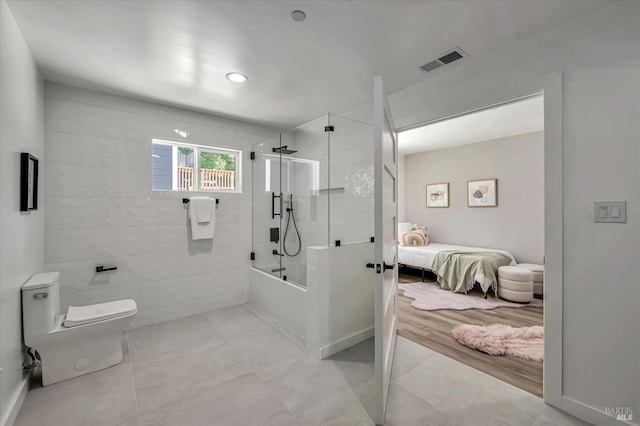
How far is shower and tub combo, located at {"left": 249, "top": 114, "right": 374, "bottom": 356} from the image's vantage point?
2436 mm

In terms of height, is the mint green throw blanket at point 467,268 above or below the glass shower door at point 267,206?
below

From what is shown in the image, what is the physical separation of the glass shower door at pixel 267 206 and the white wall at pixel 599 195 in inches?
97.7

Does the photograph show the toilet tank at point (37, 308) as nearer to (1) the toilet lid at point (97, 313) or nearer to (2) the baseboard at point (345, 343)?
(1) the toilet lid at point (97, 313)

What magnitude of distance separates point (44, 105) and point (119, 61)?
96 cm

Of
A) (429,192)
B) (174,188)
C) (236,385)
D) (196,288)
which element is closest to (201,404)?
(236,385)

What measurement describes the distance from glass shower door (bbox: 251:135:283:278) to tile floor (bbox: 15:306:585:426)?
1.09 metres

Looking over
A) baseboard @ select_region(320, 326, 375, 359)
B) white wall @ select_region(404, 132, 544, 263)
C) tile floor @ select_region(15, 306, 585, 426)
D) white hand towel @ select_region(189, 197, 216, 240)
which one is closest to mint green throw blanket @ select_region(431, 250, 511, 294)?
white wall @ select_region(404, 132, 544, 263)

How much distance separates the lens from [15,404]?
5.39ft

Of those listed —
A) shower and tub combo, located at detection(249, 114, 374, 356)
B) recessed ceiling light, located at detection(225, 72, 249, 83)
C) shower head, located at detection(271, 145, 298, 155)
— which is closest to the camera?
recessed ceiling light, located at detection(225, 72, 249, 83)

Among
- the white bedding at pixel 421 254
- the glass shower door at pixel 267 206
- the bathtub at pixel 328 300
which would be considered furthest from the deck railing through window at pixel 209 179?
the white bedding at pixel 421 254

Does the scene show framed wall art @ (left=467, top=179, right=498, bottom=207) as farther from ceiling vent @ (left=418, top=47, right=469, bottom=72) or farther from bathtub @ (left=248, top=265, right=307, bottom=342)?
bathtub @ (left=248, top=265, right=307, bottom=342)

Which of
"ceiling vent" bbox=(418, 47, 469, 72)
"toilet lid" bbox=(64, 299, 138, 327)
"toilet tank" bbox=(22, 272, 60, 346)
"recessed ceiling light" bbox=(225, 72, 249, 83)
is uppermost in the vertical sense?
"recessed ceiling light" bbox=(225, 72, 249, 83)

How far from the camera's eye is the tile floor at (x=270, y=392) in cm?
164

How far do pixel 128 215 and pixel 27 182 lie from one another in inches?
41.2
